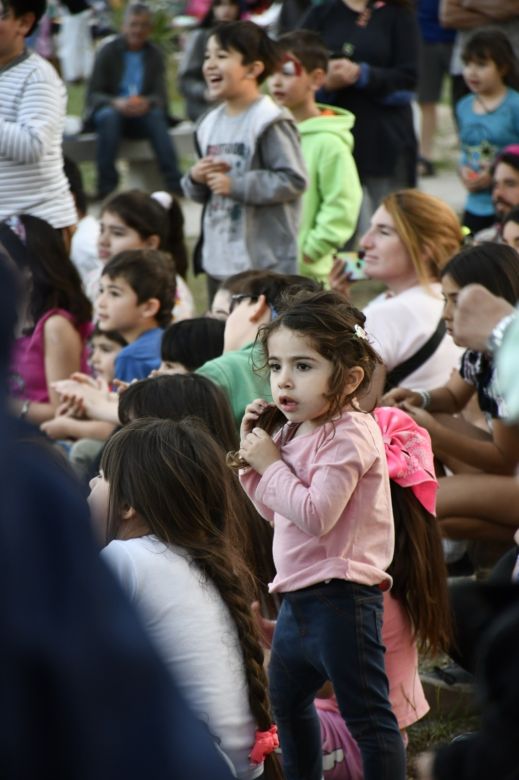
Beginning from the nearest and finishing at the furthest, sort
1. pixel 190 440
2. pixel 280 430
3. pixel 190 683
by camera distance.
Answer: pixel 190 683 < pixel 190 440 < pixel 280 430

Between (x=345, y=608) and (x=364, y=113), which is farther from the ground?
(x=345, y=608)

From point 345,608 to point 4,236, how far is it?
2507 millimetres

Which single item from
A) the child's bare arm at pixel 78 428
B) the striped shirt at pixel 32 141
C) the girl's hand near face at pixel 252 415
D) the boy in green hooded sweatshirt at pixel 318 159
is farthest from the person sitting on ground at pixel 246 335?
the boy in green hooded sweatshirt at pixel 318 159

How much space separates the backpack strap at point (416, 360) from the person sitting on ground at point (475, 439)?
0.21m

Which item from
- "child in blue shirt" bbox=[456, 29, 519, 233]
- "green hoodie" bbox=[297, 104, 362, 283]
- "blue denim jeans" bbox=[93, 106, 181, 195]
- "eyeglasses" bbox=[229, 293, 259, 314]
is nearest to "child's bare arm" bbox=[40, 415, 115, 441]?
"eyeglasses" bbox=[229, 293, 259, 314]

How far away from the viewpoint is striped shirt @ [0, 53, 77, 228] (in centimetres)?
481

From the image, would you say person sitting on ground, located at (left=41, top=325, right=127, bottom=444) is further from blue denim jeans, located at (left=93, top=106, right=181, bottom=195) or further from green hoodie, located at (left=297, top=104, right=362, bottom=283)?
blue denim jeans, located at (left=93, top=106, right=181, bottom=195)

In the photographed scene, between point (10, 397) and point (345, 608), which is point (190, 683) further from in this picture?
point (10, 397)

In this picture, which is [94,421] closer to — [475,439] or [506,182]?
[475,439]

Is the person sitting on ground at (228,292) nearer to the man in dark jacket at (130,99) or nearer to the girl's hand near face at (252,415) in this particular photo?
the girl's hand near face at (252,415)

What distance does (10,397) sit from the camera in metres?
0.84

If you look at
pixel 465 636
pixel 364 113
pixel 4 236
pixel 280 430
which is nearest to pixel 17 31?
pixel 4 236

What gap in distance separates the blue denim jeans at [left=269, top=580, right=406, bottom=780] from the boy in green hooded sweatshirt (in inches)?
110

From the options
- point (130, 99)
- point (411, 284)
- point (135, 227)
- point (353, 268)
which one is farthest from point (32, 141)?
point (130, 99)
